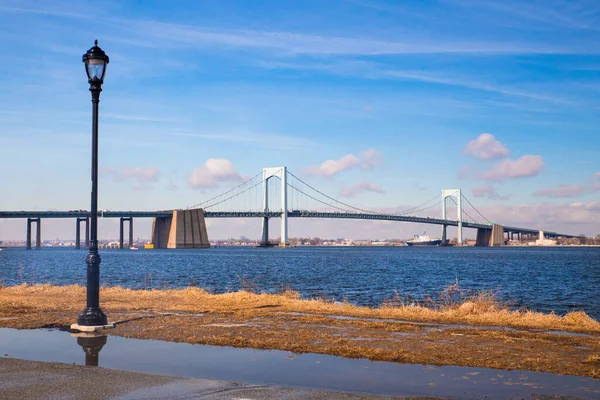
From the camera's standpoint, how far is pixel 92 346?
1037cm

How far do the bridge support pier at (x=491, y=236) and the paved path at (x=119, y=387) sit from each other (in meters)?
159

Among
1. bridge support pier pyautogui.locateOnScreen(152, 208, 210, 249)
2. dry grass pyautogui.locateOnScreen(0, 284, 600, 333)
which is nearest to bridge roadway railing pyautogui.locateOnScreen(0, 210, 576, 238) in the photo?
bridge support pier pyautogui.locateOnScreen(152, 208, 210, 249)

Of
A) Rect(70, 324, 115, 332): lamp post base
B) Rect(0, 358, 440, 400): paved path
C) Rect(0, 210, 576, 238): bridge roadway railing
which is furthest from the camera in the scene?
Rect(0, 210, 576, 238): bridge roadway railing

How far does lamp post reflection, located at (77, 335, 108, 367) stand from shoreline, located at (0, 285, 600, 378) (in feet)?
1.93

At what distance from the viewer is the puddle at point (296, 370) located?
7559 millimetres

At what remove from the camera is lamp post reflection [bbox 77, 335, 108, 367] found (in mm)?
9219

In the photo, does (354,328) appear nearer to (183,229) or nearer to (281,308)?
(281,308)

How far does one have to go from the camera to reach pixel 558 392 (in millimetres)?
7359

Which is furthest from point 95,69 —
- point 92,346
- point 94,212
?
point 92,346

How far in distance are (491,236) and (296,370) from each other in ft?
535

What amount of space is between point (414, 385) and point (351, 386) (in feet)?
2.44

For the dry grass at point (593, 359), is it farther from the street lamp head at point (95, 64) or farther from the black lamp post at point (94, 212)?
the street lamp head at point (95, 64)

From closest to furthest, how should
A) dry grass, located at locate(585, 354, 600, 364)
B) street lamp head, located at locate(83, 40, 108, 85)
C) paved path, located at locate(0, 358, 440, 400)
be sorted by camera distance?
paved path, located at locate(0, 358, 440, 400) → dry grass, located at locate(585, 354, 600, 364) → street lamp head, located at locate(83, 40, 108, 85)

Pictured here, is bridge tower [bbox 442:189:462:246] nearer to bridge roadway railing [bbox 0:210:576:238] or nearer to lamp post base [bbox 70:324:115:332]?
bridge roadway railing [bbox 0:210:576:238]
